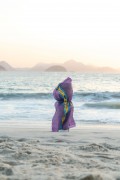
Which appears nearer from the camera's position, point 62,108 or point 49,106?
point 62,108

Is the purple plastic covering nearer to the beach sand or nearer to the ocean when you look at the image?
the beach sand

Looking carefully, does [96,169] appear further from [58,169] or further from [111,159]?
[111,159]

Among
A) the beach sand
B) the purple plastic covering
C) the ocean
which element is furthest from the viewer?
the ocean

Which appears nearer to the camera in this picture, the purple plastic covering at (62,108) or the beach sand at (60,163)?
the beach sand at (60,163)

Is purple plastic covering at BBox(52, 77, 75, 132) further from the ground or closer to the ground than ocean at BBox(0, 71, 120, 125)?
further from the ground

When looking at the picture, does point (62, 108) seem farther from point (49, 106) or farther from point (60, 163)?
point (49, 106)

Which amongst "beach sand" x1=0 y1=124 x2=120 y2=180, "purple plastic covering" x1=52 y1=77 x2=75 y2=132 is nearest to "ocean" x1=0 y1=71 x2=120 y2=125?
"purple plastic covering" x1=52 y1=77 x2=75 y2=132

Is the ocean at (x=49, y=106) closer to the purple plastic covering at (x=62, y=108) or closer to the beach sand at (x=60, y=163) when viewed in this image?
the purple plastic covering at (x=62, y=108)

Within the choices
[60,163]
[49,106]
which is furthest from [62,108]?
[49,106]

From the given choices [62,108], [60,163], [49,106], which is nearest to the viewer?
[60,163]

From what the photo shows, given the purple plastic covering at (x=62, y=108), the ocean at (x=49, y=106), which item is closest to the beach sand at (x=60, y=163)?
the purple plastic covering at (x=62, y=108)

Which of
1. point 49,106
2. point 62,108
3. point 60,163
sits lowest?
point 49,106

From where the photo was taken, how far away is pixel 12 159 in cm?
438

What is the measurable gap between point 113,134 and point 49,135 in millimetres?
1349
